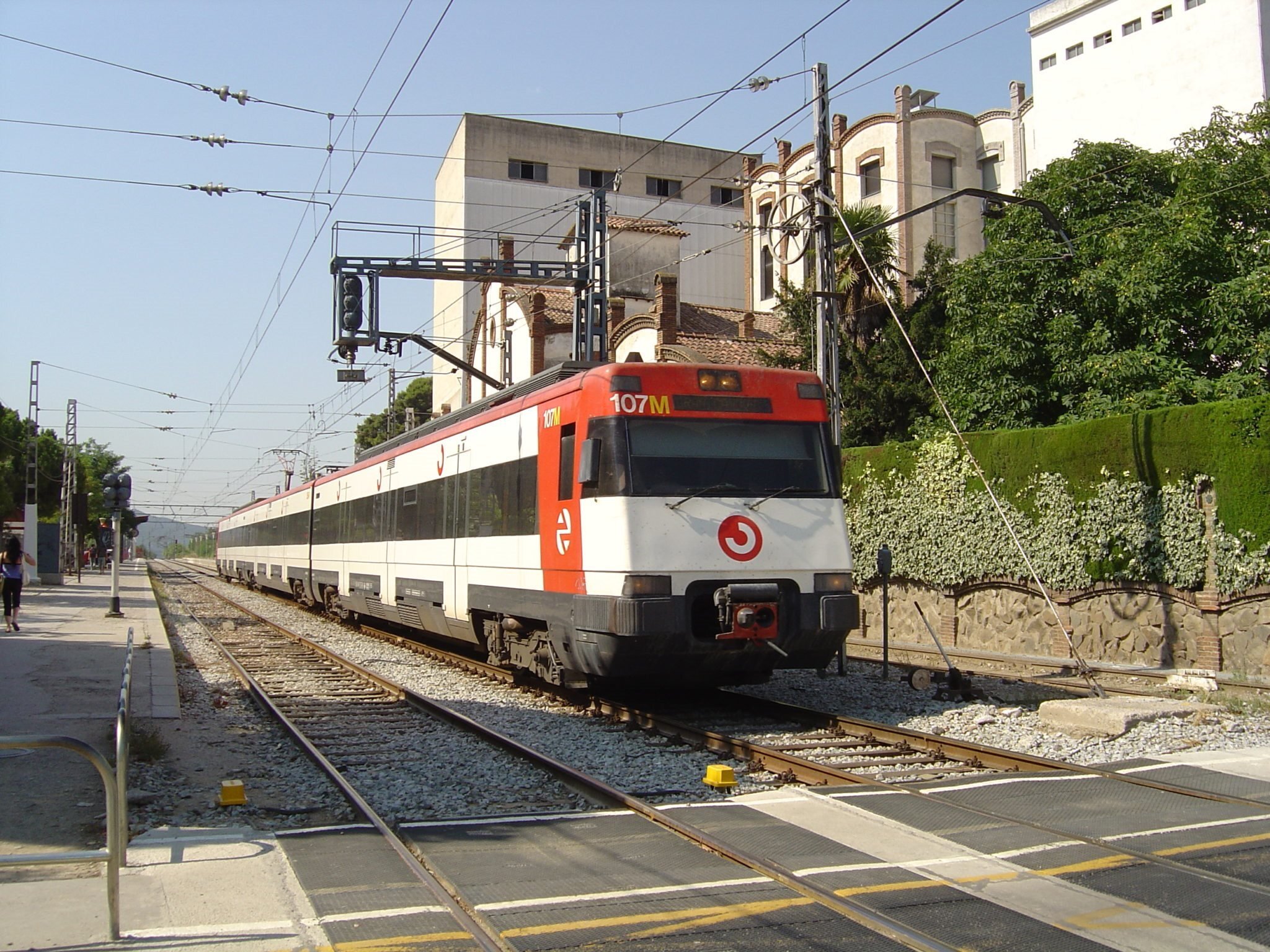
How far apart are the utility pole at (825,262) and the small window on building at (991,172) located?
25.8 metres

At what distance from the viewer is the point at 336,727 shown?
10750mm

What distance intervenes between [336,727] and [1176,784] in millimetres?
7043

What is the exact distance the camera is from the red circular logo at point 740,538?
33.7 ft

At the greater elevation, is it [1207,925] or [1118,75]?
[1118,75]

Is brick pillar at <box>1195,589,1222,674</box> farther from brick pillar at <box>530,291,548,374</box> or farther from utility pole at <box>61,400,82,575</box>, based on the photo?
utility pole at <box>61,400,82,575</box>

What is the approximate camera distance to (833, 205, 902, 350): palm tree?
25.3 meters

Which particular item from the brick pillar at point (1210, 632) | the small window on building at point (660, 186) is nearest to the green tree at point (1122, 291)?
the brick pillar at point (1210, 632)

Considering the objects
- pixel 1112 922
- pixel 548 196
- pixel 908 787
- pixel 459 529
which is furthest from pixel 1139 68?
pixel 1112 922

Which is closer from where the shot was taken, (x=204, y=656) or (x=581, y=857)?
(x=581, y=857)

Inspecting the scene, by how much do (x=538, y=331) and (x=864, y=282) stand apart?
13348 mm

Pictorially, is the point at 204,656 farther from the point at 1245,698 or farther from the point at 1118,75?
the point at 1118,75

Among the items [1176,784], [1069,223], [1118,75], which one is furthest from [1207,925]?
[1118,75]

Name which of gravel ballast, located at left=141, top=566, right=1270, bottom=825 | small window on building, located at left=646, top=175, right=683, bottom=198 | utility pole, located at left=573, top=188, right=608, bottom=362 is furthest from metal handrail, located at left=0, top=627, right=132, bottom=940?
small window on building, located at left=646, top=175, right=683, bottom=198

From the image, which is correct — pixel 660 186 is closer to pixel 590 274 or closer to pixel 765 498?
pixel 590 274
